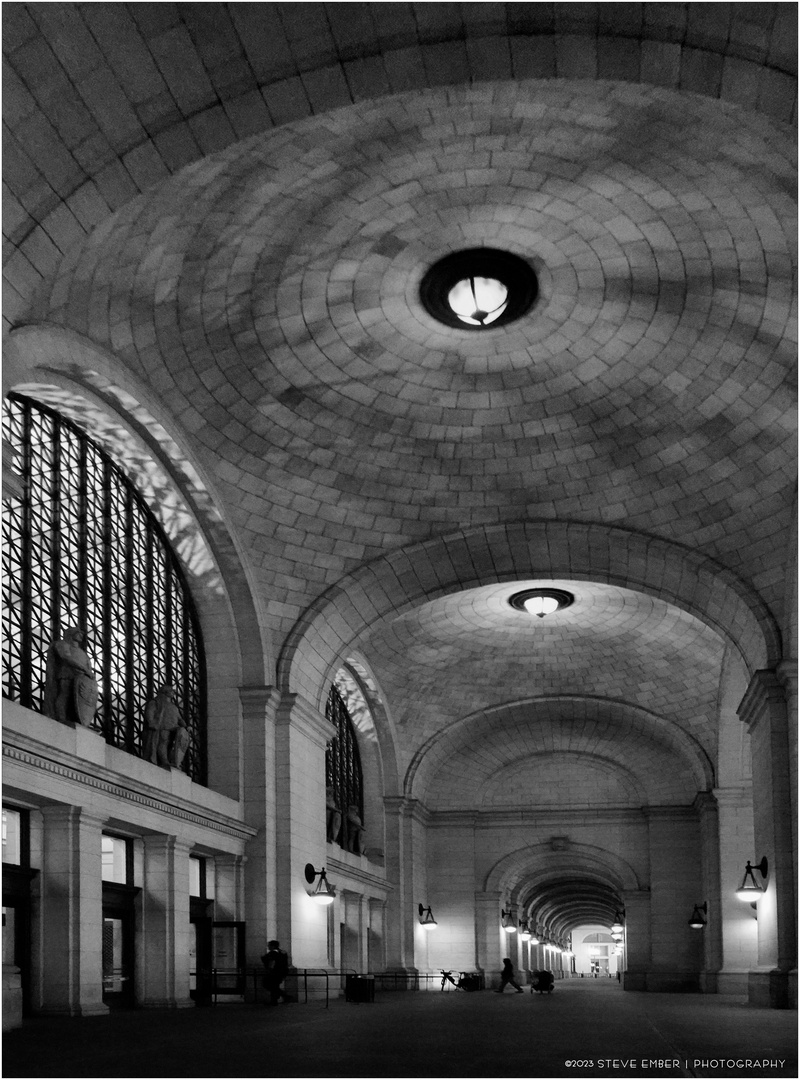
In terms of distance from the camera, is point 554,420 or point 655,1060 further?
point 554,420

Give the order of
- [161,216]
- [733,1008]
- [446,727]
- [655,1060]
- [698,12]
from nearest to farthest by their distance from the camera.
Answer: [655,1060] → [698,12] → [161,216] → [733,1008] → [446,727]

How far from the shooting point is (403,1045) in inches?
471

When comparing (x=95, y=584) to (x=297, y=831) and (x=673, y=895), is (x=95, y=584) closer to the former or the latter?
(x=297, y=831)

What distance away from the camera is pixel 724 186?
1596 centimetres

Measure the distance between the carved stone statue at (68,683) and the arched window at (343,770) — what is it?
13.9 meters

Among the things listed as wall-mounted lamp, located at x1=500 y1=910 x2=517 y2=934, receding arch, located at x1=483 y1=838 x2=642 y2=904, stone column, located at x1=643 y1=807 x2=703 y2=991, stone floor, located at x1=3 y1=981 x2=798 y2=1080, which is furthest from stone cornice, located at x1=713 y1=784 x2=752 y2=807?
stone floor, located at x1=3 y1=981 x2=798 y2=1080

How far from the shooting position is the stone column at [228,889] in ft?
72.6

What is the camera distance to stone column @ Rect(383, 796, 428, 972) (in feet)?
115

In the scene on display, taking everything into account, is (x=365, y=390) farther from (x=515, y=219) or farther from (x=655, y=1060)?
Result: (x=655, y=1060)

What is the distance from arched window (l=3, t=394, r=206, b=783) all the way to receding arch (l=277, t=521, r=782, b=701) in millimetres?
2526

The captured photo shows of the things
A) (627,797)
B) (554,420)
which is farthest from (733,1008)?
(627,797)

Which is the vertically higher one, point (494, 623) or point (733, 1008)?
point (494, 623)

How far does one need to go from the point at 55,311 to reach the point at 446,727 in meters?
23.0

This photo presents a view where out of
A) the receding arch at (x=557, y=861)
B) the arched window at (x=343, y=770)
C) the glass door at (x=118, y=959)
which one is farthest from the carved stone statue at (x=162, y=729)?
the receding arch at (x=557, y=861)
